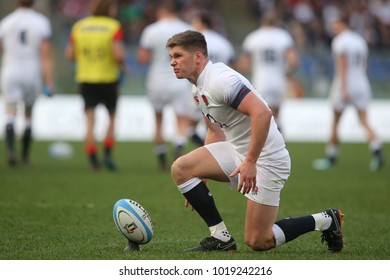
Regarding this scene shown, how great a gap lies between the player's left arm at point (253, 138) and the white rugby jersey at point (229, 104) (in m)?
0.12

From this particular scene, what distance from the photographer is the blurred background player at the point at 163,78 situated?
47.8 feet

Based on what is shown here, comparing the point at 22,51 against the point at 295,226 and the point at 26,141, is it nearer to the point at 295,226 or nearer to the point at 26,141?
the point at 26,141

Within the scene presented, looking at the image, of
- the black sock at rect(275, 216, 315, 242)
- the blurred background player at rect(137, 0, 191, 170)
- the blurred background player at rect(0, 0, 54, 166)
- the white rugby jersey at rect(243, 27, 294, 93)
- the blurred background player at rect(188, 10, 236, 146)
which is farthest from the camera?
the white rugby jersey at rect(243, 27, 294, 93)

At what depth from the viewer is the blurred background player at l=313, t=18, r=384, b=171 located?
15.4m

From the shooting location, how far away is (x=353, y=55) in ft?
51.3

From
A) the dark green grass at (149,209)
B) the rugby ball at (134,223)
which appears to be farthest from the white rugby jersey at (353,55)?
the rugby ball at (134,223)

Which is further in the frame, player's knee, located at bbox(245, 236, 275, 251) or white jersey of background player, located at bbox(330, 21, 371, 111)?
white jersey of background player, located at bbox(330, 21, 371, 111)

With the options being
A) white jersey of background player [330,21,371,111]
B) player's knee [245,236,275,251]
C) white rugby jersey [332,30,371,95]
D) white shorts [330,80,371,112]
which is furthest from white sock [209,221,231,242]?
white rugby jersey [332,30,371,95]

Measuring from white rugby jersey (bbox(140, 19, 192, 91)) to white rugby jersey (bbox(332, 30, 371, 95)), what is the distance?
2.82 meters

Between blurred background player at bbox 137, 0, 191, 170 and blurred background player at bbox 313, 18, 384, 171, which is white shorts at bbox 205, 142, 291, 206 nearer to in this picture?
blurred background player at bbox 137, 0, 191, 170

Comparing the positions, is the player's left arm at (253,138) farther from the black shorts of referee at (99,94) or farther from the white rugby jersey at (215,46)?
the white rugby jersey at (215,46)

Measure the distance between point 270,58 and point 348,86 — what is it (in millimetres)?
1826

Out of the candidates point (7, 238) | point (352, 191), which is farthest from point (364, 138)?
point (7, 238)
